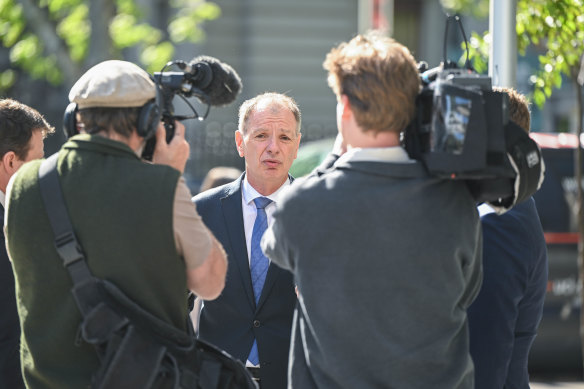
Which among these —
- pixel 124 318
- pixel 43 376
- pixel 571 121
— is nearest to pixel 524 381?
pixel 124 318

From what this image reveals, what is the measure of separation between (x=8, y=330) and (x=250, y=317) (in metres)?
0.97

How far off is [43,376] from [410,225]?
1219 mm

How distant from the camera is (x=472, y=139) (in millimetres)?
2361

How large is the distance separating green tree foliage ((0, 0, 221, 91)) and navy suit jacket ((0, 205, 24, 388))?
6.66 metres

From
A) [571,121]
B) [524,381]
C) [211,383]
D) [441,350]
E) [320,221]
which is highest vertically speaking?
[320,221]

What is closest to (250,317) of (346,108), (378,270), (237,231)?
(237,231)

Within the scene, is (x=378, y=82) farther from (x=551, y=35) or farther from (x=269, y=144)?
(x=551, y=35)

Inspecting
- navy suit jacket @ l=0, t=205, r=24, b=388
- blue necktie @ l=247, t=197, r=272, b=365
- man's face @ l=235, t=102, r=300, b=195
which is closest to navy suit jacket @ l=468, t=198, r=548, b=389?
blue necktie @ l=247, t=197, r=272, b=365

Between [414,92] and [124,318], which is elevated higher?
[414,92]

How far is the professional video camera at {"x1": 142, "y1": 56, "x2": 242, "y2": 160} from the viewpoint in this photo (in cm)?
274

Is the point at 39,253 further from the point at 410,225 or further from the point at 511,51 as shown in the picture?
the point at 511,51

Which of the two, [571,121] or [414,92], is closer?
[414,92]

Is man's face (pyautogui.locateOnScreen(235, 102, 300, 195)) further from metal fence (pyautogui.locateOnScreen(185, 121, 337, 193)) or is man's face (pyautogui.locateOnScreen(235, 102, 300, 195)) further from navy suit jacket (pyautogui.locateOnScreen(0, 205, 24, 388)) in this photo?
metal fence (pyautogui.locateOnScreen(185, 121, 337, 193))

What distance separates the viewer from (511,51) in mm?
3963
